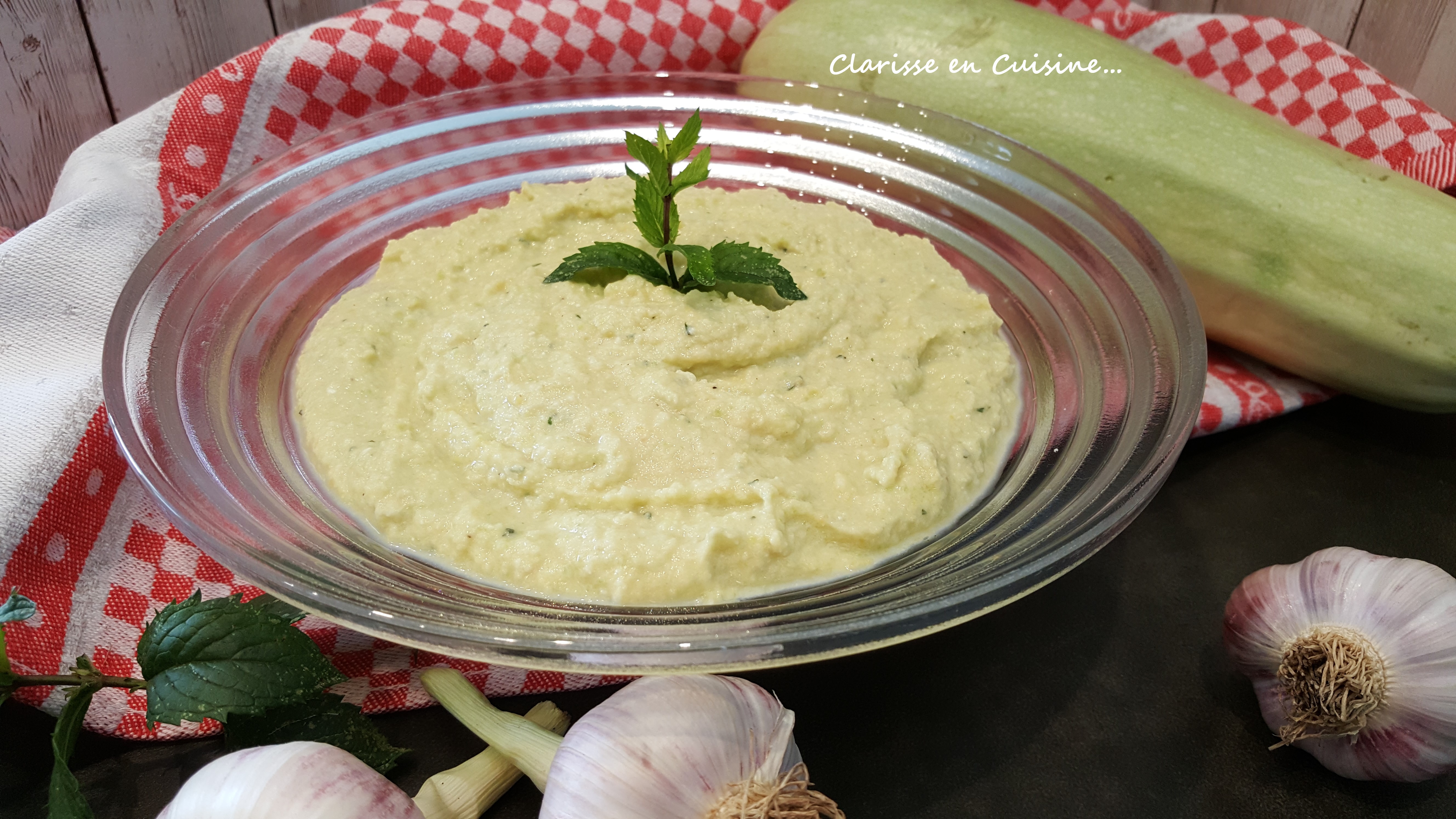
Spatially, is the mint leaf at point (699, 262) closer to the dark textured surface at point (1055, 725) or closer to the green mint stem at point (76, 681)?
the dark textured surface at point (1055, 725)

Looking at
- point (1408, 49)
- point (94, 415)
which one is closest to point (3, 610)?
point (94, 415)

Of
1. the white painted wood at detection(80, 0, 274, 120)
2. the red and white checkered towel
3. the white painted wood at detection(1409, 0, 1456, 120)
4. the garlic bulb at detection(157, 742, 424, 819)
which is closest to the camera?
the garlic bulb at detection(157, 742, 424, 819)

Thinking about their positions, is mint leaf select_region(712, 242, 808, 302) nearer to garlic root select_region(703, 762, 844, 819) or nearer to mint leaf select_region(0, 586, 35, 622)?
garlic root select_region(703, 762, 844, 819)

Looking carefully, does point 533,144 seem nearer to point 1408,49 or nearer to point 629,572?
point 629,572

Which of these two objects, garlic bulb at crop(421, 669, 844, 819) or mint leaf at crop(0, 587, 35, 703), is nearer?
garlic bulb at crop(421, 669, 844, 819)

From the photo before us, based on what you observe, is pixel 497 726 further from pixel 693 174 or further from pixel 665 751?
pixel 693 174

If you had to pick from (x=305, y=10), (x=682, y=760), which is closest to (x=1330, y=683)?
(x=682, y=760)

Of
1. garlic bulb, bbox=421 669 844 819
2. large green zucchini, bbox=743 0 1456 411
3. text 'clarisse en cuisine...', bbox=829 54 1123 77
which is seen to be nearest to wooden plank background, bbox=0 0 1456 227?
large green zucchini, bbox=743 0 1456 411

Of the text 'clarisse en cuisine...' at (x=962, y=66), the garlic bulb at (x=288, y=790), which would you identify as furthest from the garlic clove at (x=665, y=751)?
the text 'clarisse en cuisine...' at (x=962, y=66)
